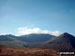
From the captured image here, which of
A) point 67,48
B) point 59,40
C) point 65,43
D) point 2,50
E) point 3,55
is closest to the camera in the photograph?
point 3,55

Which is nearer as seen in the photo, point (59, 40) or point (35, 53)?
point (35, 53)

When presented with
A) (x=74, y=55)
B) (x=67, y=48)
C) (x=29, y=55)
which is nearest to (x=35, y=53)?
(x=29, y=55)

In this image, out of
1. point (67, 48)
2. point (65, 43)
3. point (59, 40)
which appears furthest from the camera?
point (59, 40)

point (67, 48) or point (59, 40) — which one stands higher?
point (59, 40)

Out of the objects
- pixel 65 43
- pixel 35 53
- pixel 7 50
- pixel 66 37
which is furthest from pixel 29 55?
pixel 66 37

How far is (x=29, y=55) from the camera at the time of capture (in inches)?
802

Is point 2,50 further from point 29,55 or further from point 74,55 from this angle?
point 74,55

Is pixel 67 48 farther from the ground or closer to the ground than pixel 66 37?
closer to the ground

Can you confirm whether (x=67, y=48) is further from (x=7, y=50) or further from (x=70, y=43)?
(x=7, y=50)

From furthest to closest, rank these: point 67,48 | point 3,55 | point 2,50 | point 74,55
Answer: point 67,48 → point 2,50 → point 3,55 → point 74,55

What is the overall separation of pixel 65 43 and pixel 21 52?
90414 millimetres

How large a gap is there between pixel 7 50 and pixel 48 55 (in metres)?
7.80

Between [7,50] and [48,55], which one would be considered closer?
[48,55]

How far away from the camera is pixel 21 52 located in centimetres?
2111
